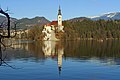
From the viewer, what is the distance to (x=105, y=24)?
510 ft

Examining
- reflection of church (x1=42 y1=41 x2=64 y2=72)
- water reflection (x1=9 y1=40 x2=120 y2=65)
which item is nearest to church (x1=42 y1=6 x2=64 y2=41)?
reflection of church (x1=42 y1=41 x2=64 y2=72)

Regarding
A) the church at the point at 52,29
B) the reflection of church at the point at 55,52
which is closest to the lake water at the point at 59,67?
the reflection of church at the point at 55,52

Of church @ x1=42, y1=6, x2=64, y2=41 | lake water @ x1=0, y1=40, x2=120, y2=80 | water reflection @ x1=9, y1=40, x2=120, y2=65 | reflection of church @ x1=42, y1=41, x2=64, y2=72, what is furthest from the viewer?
church @ x1=42, y1=6, x2=64, y2=41

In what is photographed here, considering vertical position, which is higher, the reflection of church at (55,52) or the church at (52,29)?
the church at (52,29)

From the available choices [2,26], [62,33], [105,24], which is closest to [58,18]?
[62,33]

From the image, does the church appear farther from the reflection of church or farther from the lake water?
the lake water

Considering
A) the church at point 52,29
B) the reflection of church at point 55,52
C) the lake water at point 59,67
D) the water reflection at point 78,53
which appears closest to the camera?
the lake water at point 59,67

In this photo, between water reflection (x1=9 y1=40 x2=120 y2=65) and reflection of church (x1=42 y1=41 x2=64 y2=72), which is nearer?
reflection of church (x1=42 y1=41 x2=64 y2=72)

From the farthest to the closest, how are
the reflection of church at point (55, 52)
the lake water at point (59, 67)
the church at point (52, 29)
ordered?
1. the church at point (52, 29)
2. the reflection of church at point (55, 52)
3. the lake water at point (59, 67)

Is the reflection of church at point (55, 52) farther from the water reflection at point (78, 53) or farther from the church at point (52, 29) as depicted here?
the church at point (52, 29)

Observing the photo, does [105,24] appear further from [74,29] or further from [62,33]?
[62,33]

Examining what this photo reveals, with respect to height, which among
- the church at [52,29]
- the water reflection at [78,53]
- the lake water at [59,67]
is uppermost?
the church at [52,29]

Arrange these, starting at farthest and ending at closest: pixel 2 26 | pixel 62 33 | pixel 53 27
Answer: pixel 53 27 → pixel 62 33 → pixel 2 26

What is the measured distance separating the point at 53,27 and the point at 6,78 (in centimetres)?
11867
